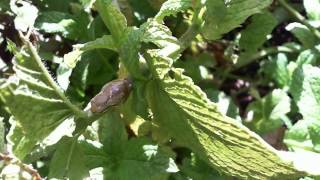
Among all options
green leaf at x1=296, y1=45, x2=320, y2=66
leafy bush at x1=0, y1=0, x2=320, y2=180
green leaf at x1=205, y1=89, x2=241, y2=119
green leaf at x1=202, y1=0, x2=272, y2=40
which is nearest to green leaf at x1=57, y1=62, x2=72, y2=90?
leafy bush at x1=0, y1=0, x2=320, y2=180

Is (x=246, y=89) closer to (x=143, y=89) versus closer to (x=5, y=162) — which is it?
(x=143, y=89)

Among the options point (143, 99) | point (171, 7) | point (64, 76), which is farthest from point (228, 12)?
point (64, 76)

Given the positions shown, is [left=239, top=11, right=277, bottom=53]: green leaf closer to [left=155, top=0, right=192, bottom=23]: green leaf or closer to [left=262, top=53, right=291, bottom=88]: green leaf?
[left=262, top=53, right=291, bottom=88]: green leaf

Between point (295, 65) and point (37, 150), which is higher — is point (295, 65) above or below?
above

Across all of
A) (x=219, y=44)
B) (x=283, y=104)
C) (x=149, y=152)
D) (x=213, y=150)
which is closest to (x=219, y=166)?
(x=213, y=150)

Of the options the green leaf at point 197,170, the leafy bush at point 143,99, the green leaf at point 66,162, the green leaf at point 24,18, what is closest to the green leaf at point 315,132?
the leafy bush at point 143,99

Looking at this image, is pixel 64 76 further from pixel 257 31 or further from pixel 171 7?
pixel 257 31
